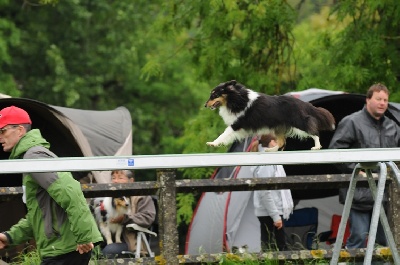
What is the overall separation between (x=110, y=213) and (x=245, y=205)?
1408 millimetres

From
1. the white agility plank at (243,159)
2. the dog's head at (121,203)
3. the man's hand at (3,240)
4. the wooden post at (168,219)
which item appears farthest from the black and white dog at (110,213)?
the white agility plank at (243,159)

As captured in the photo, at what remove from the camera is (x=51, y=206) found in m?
6.69

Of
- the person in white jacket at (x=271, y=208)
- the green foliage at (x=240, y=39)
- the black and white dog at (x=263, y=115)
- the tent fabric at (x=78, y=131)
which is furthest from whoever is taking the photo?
the green foliage at (x=240, y=39)

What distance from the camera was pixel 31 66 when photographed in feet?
92.1

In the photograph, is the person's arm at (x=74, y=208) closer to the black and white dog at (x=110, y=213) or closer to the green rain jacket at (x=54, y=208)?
the green rain jacket at (x=54, y=208)

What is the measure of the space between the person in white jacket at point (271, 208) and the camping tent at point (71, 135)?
7.08ft

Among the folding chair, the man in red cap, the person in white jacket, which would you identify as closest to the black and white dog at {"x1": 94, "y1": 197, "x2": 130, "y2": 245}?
the folding chair

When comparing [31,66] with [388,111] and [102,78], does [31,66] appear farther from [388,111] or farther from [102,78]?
[388,111]

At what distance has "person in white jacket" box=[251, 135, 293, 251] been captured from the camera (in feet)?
32.4

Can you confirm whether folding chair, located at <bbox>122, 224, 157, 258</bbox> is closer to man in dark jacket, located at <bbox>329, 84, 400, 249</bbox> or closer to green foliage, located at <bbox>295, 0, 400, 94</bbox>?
man in dark jacket, located at <bbox>329, 84, 400, 249</bbox>

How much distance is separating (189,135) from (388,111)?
548 centimetres

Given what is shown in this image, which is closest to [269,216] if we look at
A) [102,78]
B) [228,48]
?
[228,48]

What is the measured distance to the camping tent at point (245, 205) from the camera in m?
10.8

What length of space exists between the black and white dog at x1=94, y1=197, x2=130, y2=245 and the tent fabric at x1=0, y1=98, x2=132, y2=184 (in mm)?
457
